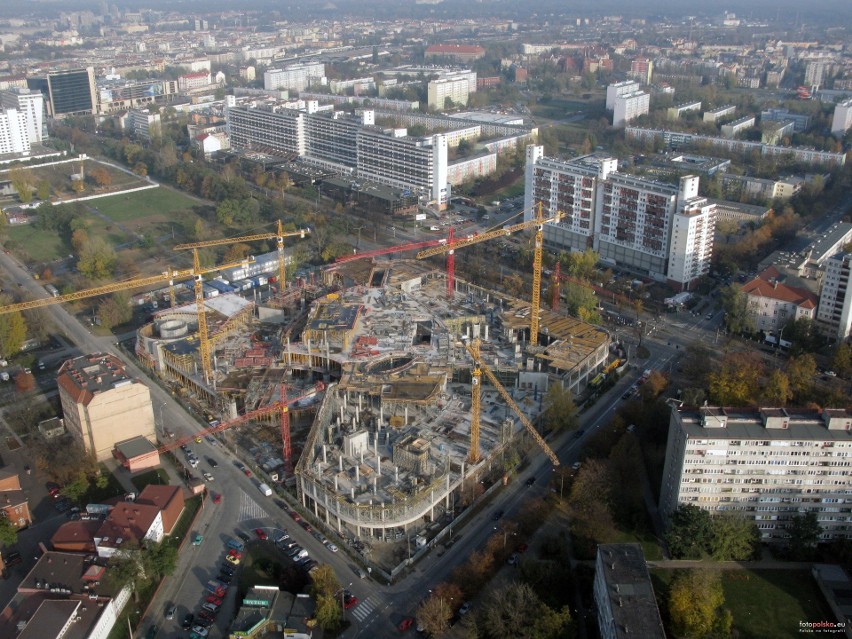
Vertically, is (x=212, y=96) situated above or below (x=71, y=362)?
above

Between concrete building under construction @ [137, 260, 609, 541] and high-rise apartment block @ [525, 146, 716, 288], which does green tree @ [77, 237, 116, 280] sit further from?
high-rise apartment block @ [525, 146, 716, 288]

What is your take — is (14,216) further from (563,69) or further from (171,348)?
(563,69)

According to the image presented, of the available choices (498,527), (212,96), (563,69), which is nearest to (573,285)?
(498,527)

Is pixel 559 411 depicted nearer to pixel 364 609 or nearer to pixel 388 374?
pixel 388 374

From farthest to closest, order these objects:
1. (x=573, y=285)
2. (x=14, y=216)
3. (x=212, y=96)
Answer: (x=212, y=96)
(x=14, y=216)
(x=573, y=285)

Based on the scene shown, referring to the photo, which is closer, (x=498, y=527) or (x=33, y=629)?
(x=33, y=629)

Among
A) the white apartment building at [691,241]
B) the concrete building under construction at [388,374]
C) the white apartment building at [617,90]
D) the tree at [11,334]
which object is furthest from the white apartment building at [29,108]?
the white apartment building at [691,241]

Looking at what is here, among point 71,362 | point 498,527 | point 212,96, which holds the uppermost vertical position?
point 212,96
